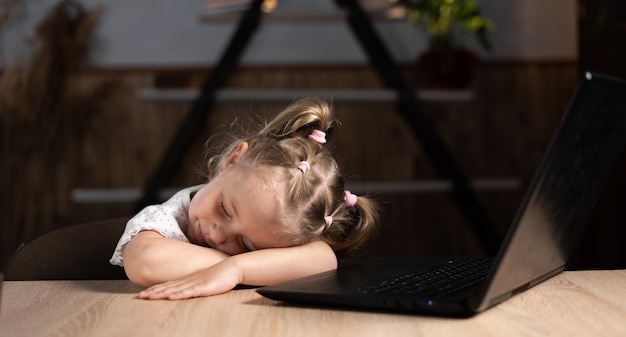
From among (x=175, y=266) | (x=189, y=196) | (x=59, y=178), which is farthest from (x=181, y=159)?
(x=175, y=266)

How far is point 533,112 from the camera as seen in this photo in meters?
3.91

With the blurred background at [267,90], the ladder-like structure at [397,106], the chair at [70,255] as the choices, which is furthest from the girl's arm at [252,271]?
the blurred background at [267,90]

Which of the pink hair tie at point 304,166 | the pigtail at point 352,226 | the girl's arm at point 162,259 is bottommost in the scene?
the pigtail at point 352,226

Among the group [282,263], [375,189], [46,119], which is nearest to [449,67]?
[375,189]

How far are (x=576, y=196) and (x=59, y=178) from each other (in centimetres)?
329

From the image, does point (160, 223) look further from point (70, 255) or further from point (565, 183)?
point (565, 183)

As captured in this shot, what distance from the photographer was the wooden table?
2.19 ft

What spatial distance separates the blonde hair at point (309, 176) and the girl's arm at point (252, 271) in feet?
0.17

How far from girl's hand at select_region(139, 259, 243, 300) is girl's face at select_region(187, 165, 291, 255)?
141mm

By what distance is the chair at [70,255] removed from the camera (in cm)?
123

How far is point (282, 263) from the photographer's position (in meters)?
1.02

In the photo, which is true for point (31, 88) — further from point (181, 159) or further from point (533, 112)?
point (533, 112)

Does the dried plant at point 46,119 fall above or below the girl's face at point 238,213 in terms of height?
below

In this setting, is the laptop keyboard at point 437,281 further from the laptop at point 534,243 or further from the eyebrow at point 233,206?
the eyebrow at point 233,206
